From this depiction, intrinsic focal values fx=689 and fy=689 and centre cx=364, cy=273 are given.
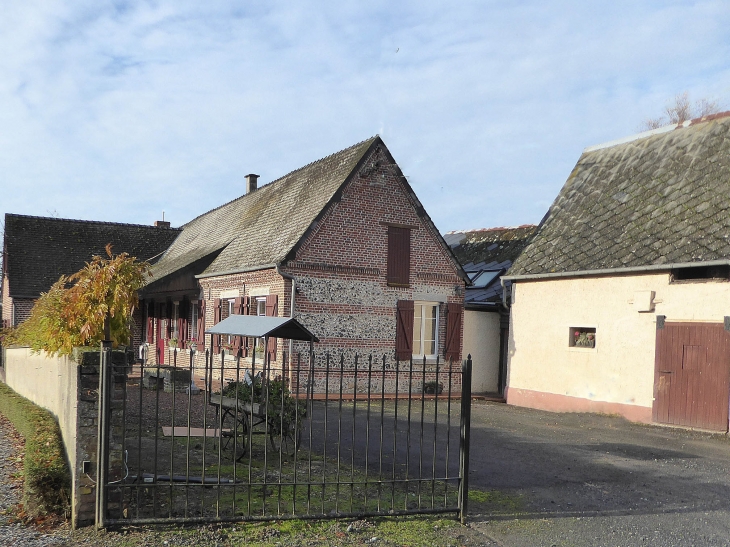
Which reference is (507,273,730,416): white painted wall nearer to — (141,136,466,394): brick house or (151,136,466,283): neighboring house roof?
(141,136,466,394): brick house

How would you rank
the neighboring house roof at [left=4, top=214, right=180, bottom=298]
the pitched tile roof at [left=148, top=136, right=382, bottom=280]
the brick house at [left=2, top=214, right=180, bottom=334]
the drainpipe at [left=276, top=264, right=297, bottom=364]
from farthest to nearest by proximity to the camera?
1. the neighboring house roof at [left=4, top=214, right=180, bottom=298]
2. the brick house at [left=2, top=214, right=180, bottom=334]
3. the pitched tile roof at [left=148, top=136, right=382, bottom=280]
4. the drainpipe at [left=276, top=264, right=297, bottom=364]

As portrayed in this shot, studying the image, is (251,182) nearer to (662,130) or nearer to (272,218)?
(272,218)

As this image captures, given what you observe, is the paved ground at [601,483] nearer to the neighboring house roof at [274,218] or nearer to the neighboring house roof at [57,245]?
the neighboring house roof at [274,218]

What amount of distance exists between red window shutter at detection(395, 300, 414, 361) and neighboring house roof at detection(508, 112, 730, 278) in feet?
9.73

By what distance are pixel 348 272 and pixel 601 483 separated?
10.1 meters

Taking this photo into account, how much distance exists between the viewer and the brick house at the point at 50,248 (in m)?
24.7

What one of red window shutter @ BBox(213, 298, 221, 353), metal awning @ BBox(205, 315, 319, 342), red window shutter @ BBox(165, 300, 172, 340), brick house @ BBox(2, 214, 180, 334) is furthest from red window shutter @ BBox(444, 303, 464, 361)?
brick house @ BBox(2, 214, 180, 334)

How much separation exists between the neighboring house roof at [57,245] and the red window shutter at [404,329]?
13.3m

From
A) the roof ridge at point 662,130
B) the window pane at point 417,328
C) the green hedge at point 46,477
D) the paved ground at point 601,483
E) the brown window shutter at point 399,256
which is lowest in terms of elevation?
the paved ground at point 601,483

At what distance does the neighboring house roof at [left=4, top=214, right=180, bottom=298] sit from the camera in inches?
990

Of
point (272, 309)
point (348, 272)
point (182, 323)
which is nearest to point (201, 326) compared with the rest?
point (182, 323)

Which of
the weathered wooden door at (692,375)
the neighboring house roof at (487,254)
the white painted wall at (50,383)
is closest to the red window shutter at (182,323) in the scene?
the white painted wall at (50,383)

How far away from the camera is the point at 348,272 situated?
17.0m

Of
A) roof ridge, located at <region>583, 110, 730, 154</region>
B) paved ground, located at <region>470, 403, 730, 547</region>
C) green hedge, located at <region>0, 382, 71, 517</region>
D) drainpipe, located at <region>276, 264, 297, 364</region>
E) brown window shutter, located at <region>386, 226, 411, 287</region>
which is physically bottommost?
paved ground, located at <region>470, 403, 730, 547</region>
